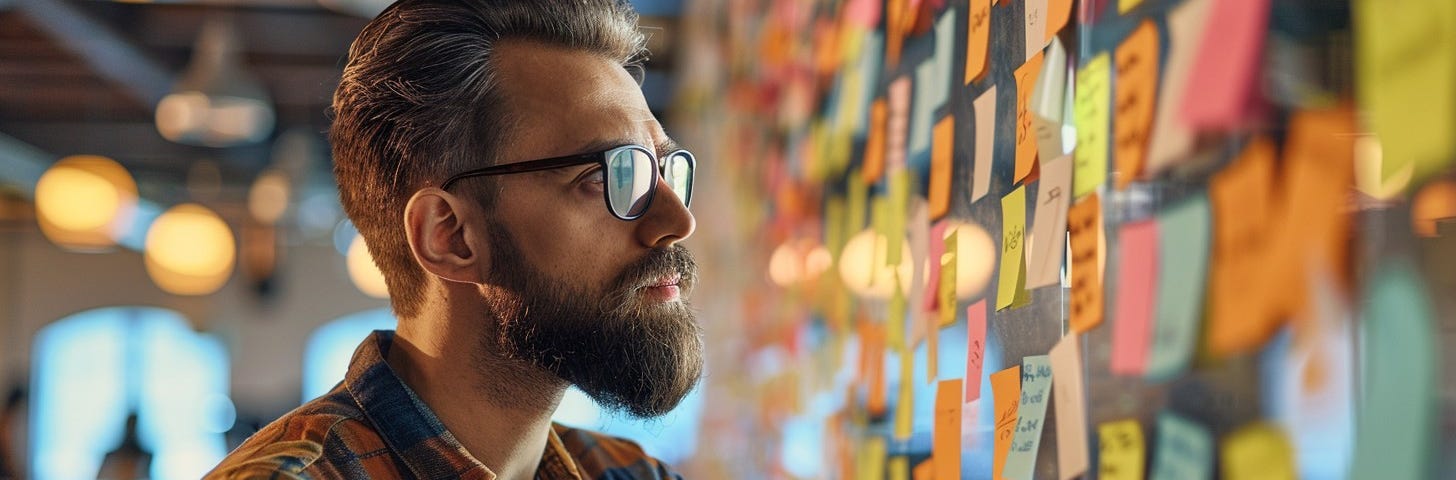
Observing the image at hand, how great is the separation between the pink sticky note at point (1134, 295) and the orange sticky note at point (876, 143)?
0.85 m

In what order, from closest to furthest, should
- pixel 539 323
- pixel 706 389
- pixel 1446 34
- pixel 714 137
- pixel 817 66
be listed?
pixel 1446 34
pixel 539 323
pixel 817 66
pixel 714 137
pixel 706 389

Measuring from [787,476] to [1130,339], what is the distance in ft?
5.80

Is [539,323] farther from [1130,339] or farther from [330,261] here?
[330,261]

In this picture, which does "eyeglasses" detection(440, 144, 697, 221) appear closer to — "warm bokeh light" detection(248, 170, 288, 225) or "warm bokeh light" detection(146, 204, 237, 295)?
"warm bokeh light" detection(146, 204, 237, 295)

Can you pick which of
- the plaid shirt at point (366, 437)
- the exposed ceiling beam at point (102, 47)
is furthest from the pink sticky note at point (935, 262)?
the exposed ceiling beam at point (102, 47)

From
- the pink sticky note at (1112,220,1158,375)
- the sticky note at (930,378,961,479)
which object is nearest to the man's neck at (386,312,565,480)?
the sticky note at (930,378,961,479)

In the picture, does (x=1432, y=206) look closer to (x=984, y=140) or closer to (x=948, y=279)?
(x=984, y=140)

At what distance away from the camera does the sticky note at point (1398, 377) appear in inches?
24.3

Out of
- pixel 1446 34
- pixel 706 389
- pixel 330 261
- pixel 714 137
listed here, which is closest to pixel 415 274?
pixel 1446 34

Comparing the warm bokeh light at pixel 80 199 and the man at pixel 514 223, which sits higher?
the warm bokeh light at pixel 80 199

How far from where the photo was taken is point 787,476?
8.73ft

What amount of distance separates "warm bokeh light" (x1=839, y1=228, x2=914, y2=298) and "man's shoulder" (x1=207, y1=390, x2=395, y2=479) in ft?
2.23

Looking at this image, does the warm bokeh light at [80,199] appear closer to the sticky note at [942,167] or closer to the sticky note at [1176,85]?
the sticky note at [942,167]

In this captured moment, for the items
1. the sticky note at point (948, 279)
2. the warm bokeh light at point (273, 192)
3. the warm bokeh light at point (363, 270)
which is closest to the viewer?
the sticky note at point (948, 279)
